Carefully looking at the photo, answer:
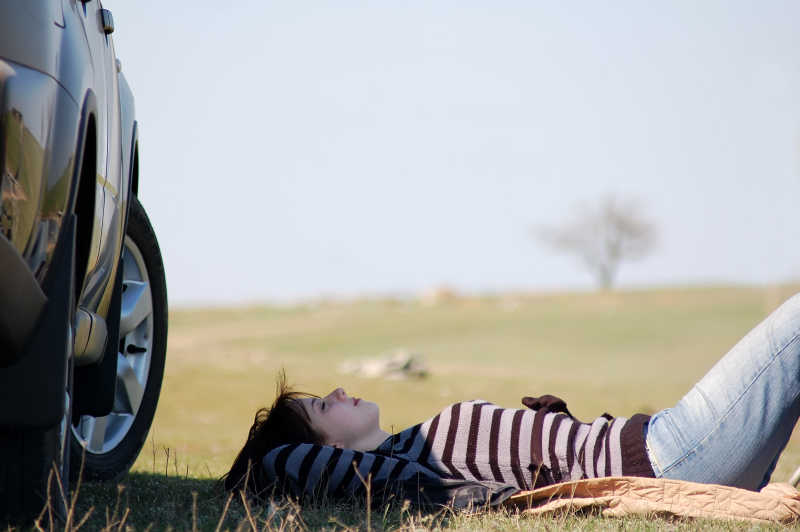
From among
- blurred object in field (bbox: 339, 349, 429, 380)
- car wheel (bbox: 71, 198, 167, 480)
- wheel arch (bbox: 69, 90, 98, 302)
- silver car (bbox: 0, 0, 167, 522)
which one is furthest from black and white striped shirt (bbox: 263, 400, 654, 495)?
blurred object in field (bbox: 339, 349, 429, 380)

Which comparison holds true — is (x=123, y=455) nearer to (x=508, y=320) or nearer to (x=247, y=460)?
(x=247, y=460)

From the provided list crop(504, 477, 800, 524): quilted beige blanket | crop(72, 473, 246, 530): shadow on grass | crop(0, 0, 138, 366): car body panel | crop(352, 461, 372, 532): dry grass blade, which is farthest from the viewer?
crop(504, 477, 800, 524): quilted beige blanket

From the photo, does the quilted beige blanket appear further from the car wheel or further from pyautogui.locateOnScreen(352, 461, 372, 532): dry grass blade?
the car wheel

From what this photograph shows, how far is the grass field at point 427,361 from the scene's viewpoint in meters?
3.34

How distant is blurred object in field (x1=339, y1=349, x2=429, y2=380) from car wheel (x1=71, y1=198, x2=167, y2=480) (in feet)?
41.6

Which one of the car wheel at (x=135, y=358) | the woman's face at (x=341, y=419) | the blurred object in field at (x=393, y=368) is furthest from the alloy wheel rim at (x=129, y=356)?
the blurred object in field at (x=393, y=368)

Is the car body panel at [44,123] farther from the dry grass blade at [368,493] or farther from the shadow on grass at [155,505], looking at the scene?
the dry grass blade at [368,493]

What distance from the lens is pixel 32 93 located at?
2.06 m

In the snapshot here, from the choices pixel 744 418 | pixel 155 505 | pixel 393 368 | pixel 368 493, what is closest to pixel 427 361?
pixel 393 368

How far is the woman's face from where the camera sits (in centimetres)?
371

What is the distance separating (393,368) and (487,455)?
46.4 ft

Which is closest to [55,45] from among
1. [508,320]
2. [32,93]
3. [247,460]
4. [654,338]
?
[32,93]

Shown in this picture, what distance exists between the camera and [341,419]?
373cm

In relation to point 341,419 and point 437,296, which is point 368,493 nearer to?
point 341,419
